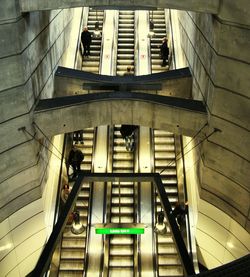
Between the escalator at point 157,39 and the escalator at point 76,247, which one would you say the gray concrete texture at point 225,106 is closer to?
the escalator at point 76,247

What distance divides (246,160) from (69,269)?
21.1ft

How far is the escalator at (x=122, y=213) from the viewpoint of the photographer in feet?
41.4

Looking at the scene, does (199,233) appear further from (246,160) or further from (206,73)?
(206,73)

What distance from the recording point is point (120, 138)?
1537 centimetres

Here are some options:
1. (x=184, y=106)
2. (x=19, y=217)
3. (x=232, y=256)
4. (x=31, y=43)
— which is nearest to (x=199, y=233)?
(x=232, y=256)

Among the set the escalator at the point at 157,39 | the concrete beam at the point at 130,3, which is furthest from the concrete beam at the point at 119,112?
the escalator at the point at 157,39

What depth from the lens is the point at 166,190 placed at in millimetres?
14328

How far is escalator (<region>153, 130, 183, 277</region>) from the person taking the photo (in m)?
12.7

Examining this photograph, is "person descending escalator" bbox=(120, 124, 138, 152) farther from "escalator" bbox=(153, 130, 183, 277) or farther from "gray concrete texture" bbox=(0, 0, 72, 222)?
"gray concrete texture" bbox=(0, 0, 72, 222)

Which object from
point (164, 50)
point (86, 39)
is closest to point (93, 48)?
point (86, 39)

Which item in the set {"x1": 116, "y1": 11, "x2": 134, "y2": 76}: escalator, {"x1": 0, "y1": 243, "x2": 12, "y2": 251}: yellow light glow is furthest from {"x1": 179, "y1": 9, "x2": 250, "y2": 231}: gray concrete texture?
{"x1": 0, "y1": 243, "x2": 12, "y2": 251}: yellow light glow

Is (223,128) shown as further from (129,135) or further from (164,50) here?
(164,50)

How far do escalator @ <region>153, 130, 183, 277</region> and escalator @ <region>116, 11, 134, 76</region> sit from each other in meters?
3.85

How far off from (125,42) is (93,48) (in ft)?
5.22
